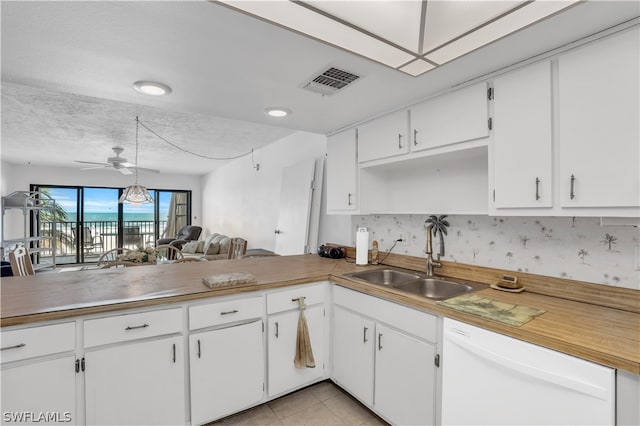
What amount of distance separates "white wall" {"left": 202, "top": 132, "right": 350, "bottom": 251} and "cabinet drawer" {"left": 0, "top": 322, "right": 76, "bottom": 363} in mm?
2295

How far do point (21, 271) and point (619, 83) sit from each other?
13.5 feet

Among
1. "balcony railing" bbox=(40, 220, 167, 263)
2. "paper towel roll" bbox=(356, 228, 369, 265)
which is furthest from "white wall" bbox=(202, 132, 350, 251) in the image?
"balcony railing" bbox=(40, 220, 167, 263)

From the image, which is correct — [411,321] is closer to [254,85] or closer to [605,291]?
[605,291]

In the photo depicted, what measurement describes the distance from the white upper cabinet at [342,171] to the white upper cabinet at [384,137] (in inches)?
4.7

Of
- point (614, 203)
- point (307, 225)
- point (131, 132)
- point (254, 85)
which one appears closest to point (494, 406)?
point (614, 203)

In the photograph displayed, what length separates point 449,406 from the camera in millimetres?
1397

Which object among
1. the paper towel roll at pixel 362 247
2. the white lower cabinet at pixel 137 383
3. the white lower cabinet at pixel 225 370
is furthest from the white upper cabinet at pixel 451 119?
the white lower cabinet at pixel 137 383

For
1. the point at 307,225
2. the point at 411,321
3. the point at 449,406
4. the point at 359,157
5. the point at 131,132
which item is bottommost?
the point at 449,406

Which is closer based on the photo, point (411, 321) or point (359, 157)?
point (411, 321)

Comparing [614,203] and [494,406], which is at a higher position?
[614,203]

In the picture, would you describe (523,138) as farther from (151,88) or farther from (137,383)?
(137,383)

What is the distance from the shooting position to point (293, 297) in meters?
2.02

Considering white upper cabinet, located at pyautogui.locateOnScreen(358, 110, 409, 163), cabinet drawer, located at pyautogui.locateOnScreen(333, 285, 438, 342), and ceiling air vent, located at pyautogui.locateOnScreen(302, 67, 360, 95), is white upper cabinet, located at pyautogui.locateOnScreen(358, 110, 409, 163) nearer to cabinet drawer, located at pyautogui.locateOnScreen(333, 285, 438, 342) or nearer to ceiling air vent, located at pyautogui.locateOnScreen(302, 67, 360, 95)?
ceiling air vent, located at pyautogui.locateOnScreen(302, 67, 360, 95)

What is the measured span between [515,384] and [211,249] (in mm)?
5655
